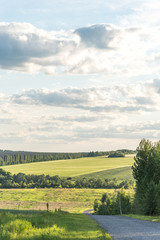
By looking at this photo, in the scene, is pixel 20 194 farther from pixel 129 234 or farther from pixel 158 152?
pixel 129 234

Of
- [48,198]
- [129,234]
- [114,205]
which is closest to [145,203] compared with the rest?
[129,234]

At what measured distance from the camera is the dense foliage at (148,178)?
4936 centimetres

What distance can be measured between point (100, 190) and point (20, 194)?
4579 centimetres

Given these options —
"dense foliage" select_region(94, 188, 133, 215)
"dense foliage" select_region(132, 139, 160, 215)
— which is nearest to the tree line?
"dense foliage" select_region(132, 139, 160, 215)

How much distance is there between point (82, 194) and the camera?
181500mm

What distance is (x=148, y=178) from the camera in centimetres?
5591

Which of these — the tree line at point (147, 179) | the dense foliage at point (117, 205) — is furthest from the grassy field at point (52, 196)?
the tree line at point (147, 179)

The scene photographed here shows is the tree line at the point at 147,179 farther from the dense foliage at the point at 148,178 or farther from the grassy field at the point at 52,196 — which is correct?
the grassy field at the point at 52,196

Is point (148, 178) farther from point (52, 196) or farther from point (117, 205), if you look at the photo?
point (52, 196)

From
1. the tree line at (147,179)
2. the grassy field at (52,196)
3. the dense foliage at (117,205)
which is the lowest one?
the grassy field at (52,196)

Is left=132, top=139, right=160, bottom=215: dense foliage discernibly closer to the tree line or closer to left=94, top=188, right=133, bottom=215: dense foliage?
the tree line

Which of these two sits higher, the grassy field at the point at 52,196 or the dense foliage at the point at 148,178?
the dense foliage at the point at 148,178

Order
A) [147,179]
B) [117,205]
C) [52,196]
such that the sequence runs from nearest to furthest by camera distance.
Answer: [147,179]
[117,205]
[52,196]

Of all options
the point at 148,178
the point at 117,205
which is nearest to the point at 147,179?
the point at 148,178
